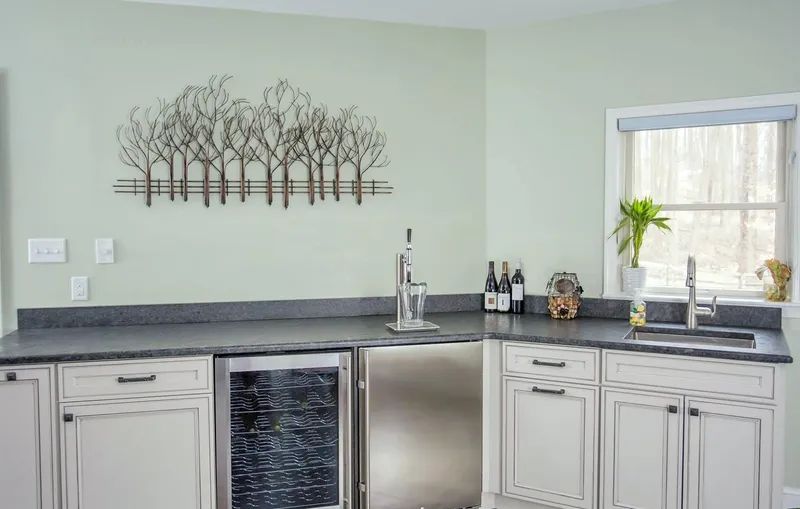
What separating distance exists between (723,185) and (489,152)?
3.97 feet

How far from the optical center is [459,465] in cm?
280

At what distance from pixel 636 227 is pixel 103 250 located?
8.71 feet

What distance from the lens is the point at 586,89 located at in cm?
326

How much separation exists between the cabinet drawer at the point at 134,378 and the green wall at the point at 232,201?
0.67m

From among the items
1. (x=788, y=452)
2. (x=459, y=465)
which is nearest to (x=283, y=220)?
(x=459, y=465)

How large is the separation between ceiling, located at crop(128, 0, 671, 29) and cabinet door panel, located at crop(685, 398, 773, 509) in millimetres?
1983

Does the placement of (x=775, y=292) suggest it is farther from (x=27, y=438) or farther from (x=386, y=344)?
(x=27, y=438)

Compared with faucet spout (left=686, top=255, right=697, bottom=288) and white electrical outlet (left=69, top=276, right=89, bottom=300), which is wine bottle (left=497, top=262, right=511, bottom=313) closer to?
faucet spout (left=686, top=255, right=697, bottom=288)

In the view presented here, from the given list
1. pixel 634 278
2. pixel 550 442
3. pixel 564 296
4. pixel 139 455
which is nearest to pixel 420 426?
pixel 550 442

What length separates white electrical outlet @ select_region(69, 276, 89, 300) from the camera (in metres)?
2.94

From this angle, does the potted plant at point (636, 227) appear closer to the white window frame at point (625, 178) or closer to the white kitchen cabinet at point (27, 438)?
the white window frame at point (625, 178)

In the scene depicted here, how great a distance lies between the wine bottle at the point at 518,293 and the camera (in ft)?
11.0

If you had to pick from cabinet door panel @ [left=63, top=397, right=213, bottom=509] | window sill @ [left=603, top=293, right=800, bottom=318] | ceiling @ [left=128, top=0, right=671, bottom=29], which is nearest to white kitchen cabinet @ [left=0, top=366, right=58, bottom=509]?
cabinet door panel @ [left=63, top=397, right=213, bottom=509]

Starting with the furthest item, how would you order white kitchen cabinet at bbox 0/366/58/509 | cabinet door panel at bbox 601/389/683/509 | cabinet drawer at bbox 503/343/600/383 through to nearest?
cabinet drawer at bbox 503/343/600/383, cabinet door panel at bbox 601/389/683/509, white kitchen cabinet at bbox 0/366/58/509
